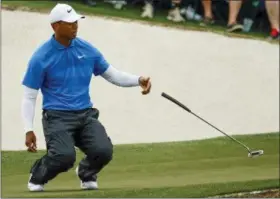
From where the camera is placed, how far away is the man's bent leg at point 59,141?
941cm

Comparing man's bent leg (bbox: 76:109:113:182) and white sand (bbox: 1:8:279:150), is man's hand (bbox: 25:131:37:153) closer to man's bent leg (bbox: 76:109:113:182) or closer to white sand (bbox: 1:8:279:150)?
man's bent leg (bbox: 76:109:113:182)

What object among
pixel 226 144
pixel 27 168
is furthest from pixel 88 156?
pixel 226 144

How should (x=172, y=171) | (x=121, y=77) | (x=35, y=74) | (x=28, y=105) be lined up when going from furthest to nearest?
1. (x=172, y=171)
2. (x=121, y=77)
3. (x=28, y=105)
4. (x=35, y=74)

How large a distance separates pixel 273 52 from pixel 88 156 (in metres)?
8.66

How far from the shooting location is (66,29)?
934 cm

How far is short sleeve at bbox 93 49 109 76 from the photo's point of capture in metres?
9.65

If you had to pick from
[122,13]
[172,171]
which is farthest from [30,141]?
[122,13]

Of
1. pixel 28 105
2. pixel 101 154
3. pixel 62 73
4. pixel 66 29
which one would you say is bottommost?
pixel 101 154

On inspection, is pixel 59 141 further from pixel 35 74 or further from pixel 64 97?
pixel 35 74

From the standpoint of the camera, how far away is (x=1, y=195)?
31.1 ft

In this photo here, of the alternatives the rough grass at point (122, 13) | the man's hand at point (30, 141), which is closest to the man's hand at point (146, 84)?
the man's hand at point (30, 141)

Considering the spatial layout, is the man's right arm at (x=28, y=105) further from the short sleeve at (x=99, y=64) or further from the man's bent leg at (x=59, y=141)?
the short sleeve at (x=99, y=64)

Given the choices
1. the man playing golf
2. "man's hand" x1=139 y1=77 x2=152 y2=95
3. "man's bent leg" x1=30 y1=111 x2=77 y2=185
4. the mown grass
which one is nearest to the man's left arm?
the man playing golf

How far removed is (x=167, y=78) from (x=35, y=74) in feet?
27.0
